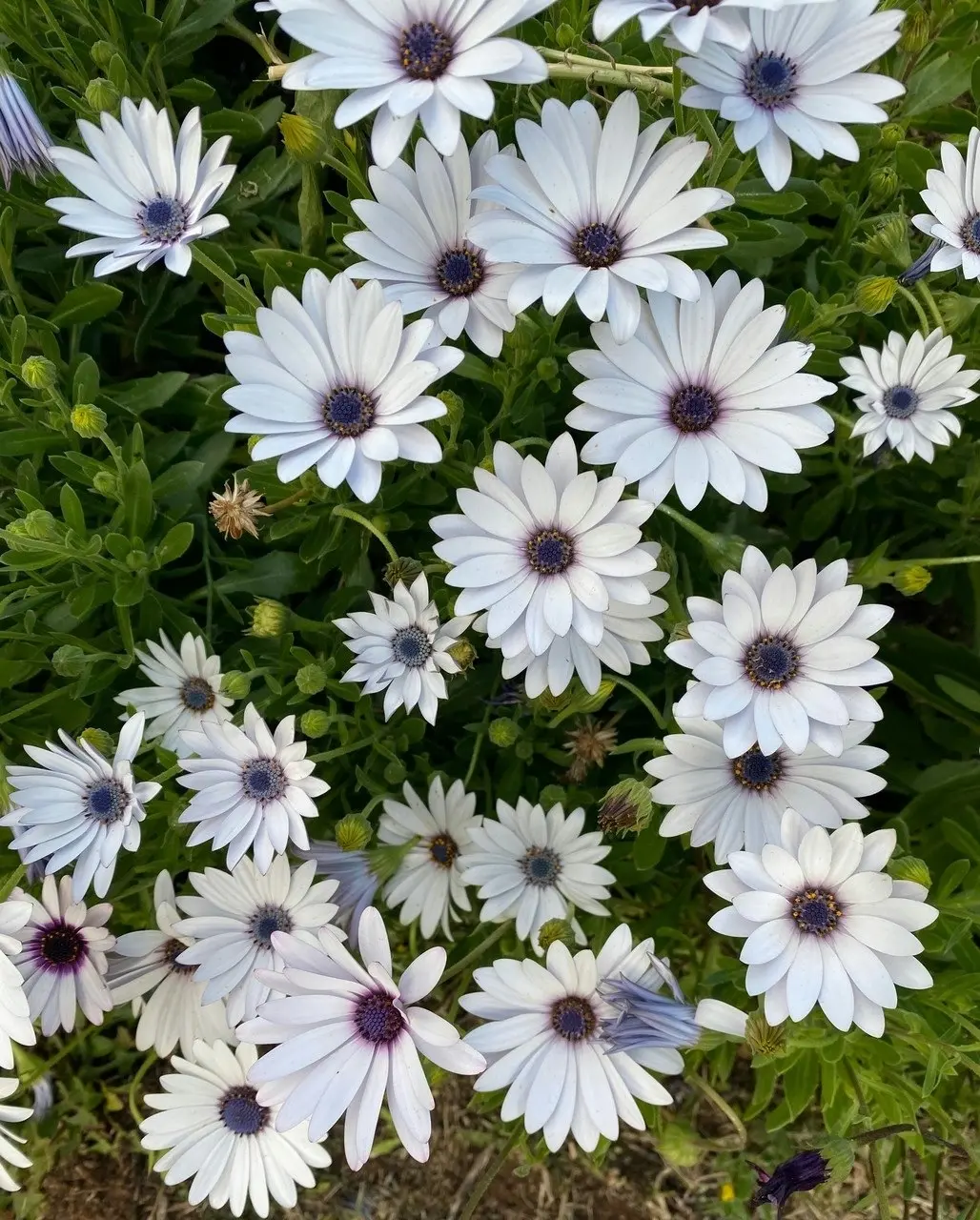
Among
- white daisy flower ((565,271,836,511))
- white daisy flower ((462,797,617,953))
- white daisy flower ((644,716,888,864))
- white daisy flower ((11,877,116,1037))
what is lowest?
white daisy flower ((11,877,116,1037))

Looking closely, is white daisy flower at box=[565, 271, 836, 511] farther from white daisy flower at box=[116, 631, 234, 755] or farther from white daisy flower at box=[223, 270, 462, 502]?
white daisy flower at box=[116, 631, 234, 755]

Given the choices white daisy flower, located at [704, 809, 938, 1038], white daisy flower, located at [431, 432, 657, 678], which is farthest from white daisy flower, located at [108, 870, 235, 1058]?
white daisy flower, located at [704, 809, 938, 1038]

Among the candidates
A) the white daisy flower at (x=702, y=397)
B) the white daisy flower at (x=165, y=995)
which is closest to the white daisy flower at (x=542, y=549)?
the white daisy flower at (x=702, y=397)

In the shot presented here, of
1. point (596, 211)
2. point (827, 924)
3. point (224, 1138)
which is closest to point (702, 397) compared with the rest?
point (596, 211)

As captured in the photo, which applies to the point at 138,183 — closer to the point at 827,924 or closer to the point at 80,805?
the point at 80,805

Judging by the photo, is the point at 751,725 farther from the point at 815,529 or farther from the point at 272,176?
the point at 272,176

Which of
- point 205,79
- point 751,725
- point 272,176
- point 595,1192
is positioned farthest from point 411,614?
point 595,1192
